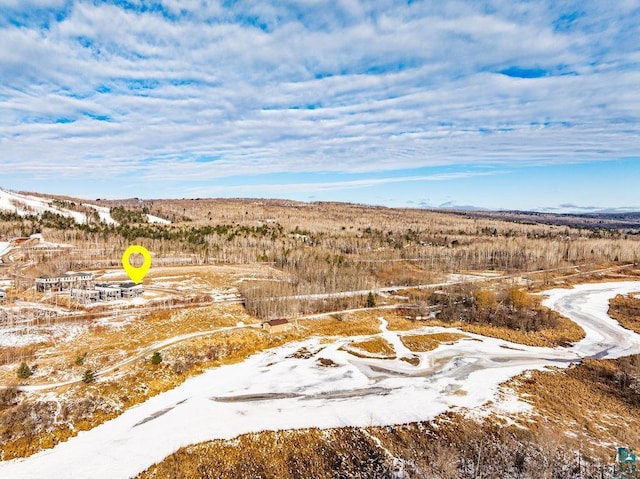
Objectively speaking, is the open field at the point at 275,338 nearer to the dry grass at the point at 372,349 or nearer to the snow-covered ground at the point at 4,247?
the dry grass at the point at 372,349

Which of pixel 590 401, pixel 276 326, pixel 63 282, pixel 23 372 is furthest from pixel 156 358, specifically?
pixel 590 401

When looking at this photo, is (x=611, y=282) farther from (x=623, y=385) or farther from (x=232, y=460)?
(x=232, y=460)

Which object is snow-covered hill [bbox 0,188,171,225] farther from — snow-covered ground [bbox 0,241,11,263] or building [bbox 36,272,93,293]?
building [bbox 36,272,93,293]

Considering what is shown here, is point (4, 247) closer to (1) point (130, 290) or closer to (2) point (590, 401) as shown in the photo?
(1) point (130, 290)

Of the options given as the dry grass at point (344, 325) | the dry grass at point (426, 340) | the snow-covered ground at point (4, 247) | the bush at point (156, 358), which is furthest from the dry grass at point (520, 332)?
the snow-covered ground at point (4, 247)

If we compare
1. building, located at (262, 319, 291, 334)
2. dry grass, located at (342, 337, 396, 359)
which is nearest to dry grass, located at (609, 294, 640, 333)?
dry grass, located at (342, 337, 396, 359)
